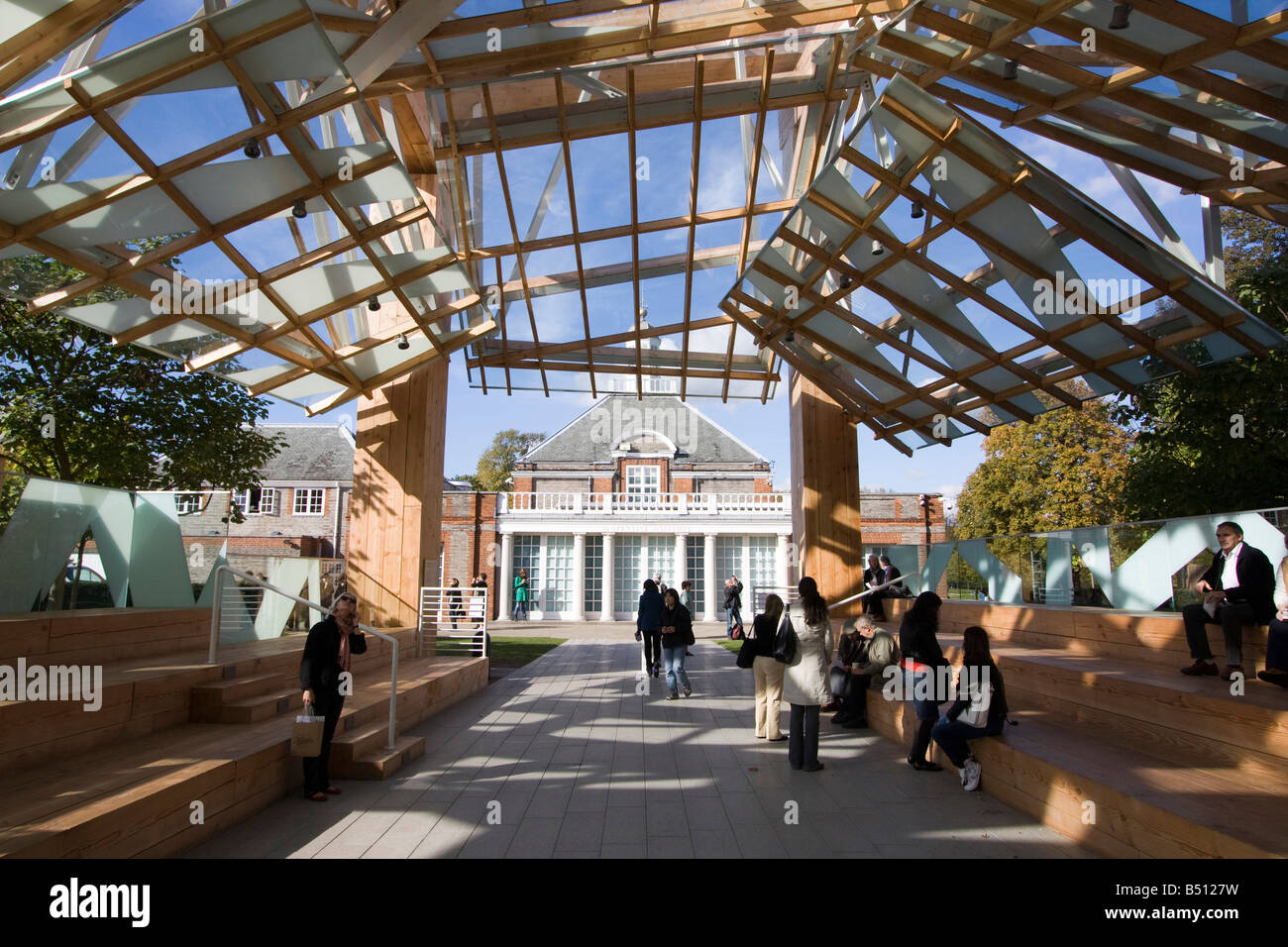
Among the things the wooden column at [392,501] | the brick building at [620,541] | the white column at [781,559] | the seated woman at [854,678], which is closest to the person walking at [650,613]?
the seated woman at [854,678]

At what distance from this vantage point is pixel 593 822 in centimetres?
549

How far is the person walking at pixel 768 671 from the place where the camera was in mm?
7777

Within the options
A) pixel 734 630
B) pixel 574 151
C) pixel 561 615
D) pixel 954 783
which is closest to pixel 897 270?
pixel 574 151

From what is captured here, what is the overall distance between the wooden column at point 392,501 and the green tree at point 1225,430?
10.6 metres

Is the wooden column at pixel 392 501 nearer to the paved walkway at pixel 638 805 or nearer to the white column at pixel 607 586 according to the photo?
the paved walkway at pixel 638 805

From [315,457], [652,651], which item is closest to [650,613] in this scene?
[652,651]

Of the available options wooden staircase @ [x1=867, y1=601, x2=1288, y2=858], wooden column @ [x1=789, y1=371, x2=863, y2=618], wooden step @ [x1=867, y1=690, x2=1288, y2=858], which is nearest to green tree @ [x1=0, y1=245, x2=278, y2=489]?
wooden column @ [x1=789, y1=371, x2=863, y2=618]

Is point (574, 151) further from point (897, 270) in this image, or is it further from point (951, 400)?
point (951, 400)

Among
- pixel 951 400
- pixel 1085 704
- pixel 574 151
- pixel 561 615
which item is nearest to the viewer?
pixel 1085 704

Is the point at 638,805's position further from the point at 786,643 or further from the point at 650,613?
the point at 650,613

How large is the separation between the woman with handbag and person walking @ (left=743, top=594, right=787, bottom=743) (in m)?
1.99

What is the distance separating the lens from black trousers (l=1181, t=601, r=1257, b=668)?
633 cm

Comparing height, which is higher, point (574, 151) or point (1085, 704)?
point (574, 151)

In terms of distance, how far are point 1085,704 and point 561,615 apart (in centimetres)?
2723
